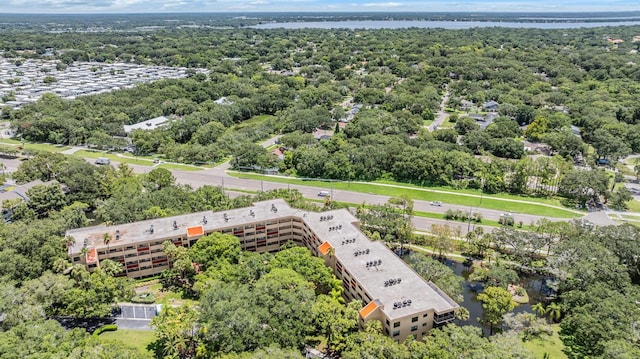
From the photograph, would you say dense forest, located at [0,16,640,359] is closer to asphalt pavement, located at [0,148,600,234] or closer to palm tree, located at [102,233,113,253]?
palm tree, located at [102,233,113,253]

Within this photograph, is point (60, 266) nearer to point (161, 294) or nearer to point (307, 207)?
point (161, 294)

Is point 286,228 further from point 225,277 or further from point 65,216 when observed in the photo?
point 65,216

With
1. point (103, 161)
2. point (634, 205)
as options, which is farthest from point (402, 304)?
point (103, 161)

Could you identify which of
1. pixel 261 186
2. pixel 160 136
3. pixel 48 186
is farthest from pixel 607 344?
pixel 160 136

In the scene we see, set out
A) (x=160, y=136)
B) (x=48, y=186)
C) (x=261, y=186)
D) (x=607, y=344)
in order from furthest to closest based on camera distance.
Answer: (x=160, y=136) < (x=261, y=186) < (x=48, y=186) < (x=607, y=344)

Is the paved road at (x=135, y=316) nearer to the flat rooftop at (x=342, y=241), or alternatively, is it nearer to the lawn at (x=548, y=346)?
the flat rooftop at (x=342, y=241)

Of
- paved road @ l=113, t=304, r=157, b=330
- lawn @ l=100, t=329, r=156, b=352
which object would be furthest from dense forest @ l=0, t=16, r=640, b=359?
paved road @ l=113, t=304, r=157, b=330
